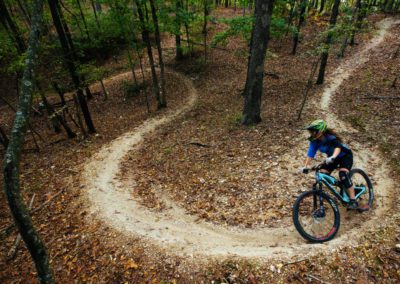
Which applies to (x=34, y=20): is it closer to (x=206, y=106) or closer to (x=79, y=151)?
(x=79, y=151)

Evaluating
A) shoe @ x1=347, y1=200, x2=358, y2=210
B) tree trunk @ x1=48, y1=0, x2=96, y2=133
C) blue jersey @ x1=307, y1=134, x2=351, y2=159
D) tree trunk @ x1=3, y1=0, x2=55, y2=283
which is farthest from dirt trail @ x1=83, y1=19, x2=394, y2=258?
tree trunk @ x1=48, y1=0, x2=96, y2=133

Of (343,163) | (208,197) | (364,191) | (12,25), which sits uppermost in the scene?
(12,25)

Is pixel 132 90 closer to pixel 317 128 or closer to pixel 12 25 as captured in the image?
pixel 12 25

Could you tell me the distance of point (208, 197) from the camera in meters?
8.52

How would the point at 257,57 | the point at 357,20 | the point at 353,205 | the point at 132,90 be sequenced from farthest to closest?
the point at 132,90 < the point at 357,20 < the point at 257,57 < the point at 353,205

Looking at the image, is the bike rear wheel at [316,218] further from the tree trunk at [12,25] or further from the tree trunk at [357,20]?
the tree trunk at [12,25]

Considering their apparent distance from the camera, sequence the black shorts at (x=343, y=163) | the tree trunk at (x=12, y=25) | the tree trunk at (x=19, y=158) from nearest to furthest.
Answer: the tree trunk at (x=19, y=158)
the black shorts at (x=343, y=163)
the tree trunk at (x=12, y=25)

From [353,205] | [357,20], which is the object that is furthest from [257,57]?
[357,20]

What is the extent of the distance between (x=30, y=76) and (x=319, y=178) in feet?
22.2

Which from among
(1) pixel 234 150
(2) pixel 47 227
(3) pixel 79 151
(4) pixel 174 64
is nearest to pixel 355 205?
(1) pixel 234 150

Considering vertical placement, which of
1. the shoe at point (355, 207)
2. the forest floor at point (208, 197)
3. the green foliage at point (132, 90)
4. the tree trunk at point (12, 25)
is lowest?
the green foliage at point (132, 90)

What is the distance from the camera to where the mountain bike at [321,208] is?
586cm

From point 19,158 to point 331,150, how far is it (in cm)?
684

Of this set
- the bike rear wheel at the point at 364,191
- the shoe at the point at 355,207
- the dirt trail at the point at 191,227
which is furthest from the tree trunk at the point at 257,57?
the shoe at the point at 355,207
